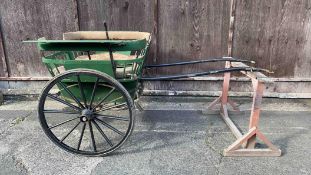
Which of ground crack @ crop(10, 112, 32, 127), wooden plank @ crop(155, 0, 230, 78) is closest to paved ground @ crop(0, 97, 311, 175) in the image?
ground crack @ crop(10, 112, 32, 127)

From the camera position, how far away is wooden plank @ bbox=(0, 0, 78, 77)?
406cm

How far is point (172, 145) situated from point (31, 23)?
2.80m

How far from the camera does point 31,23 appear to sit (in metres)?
4.14

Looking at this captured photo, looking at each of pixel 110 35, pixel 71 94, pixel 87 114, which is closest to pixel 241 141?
pixel 87 114

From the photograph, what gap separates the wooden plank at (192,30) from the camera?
13.1ft

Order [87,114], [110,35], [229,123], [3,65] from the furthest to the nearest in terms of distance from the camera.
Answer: [3,65]
[110,35]
[229,123]
[87,114]

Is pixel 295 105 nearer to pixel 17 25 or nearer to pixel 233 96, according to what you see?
pixel 233 96

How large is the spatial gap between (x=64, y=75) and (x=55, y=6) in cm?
188

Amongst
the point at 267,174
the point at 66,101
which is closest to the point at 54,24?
the point at 66,101

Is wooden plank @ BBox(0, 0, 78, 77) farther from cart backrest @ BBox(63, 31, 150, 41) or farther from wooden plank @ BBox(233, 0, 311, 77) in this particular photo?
wooden plank @ BBox(233, 0, 311, 77)

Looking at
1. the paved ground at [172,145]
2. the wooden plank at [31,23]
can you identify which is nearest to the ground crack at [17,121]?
the paved ground at [172,145]

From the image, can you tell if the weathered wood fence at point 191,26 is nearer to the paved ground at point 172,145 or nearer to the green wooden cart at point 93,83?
the paved ground at point 172,145

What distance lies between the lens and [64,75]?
8.64ft

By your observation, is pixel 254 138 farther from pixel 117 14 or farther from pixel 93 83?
pixel 117 14
